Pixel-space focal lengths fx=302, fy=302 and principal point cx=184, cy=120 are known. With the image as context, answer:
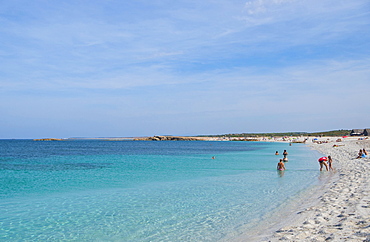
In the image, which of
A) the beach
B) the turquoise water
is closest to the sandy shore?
the beach

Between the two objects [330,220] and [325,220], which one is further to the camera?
[325,220]

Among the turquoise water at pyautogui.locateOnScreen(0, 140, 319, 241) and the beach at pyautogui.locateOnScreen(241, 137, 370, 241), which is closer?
the beach at pyautogui.locateOnScreen(241, 137, 370, 241)

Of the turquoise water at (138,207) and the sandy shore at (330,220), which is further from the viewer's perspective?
the turquoise water at (138,207)

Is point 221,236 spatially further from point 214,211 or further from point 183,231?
point 214,211

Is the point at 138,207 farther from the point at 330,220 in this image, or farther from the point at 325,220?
the point at 330,220

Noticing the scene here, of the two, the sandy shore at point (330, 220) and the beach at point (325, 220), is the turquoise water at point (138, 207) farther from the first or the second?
the sandy shore at point (330, 220)

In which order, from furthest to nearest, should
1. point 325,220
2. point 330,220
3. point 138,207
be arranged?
1. point 138,207
2. point 325,220
3. point 330,220

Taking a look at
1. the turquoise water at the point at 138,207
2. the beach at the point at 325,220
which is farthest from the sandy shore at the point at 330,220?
the turquoise water at the point at 138,207

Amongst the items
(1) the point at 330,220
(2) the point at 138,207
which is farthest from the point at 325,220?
(2) the point at 138,207

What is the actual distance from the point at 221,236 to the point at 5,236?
628 centimetres

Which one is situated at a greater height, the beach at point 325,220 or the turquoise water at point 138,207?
the beach at point 325,220

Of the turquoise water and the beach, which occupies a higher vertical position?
the beach

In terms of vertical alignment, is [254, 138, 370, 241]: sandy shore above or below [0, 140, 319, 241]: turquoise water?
above

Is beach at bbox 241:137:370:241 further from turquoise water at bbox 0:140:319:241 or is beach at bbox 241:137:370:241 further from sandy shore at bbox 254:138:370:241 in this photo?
turquoise water at bbox 0:140:319:241
